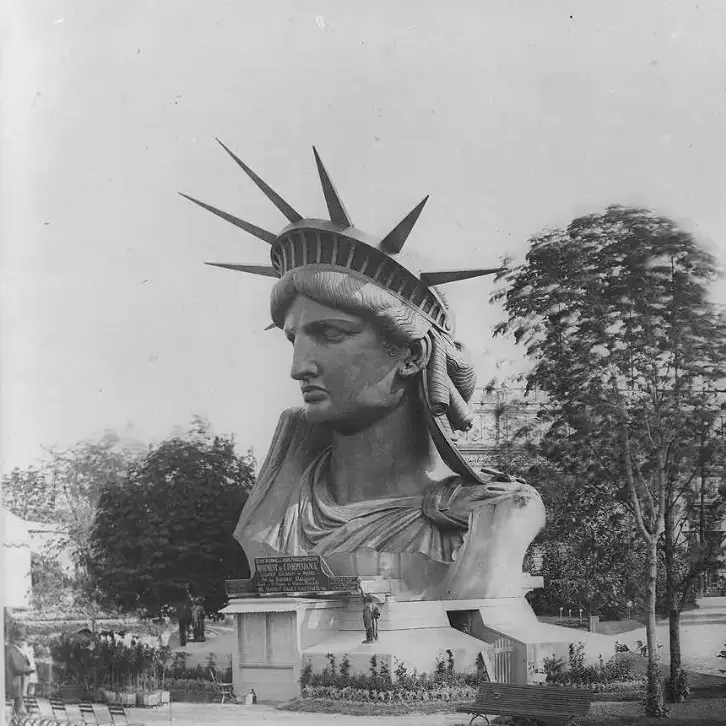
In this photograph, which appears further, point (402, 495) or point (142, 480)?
point (142, 480)

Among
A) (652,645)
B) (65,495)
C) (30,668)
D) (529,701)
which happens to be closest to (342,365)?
(529,701)

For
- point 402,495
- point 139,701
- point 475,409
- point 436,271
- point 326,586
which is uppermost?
point 436,271

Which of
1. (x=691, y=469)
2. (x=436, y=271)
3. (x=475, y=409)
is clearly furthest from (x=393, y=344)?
(x=691, y=469)

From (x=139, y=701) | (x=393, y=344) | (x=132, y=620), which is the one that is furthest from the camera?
(x=132, y=620)

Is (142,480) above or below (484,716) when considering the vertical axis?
above

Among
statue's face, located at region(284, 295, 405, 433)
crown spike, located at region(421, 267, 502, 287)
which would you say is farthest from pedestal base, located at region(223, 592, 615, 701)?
crown spike, located at region(421, 267, 502, 287)

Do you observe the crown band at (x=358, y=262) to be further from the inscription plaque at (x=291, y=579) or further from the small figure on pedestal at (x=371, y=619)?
the small figure on pedestal at (x=371, y=619)

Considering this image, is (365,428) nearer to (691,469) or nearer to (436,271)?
(436,271)
